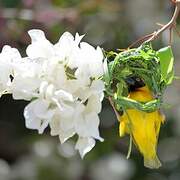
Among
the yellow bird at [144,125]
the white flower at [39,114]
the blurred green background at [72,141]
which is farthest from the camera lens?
the blurred green background at [72,141]

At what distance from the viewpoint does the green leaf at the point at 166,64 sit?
Answer: 1325 mm

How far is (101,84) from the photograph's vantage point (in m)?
1.21

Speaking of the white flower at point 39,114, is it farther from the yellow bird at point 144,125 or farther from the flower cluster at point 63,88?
the yellow bird at point 144,125

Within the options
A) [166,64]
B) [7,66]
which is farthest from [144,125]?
[7,66]

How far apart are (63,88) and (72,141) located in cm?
159

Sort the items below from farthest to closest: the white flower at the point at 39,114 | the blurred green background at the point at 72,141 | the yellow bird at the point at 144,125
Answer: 1. the blurred green background at the point at 72,141
2. the yellow bird at the point at 144,125
3. the white flower at the point at 39,114

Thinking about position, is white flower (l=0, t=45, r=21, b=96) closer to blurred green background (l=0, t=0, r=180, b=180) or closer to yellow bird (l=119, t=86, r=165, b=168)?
yellow bird (l=119, t=86, r=165, b=168)

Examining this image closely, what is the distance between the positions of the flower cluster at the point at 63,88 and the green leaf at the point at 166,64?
134mm

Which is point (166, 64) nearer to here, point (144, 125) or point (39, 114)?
point (144, 125)

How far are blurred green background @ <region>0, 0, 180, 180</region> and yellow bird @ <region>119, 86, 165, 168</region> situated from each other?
142 cm

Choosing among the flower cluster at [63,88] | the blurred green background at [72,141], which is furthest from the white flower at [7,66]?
the blurred green background at [72,141]

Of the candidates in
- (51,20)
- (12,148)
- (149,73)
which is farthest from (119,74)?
(12,148)

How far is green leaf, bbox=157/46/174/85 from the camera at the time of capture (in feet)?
4.35

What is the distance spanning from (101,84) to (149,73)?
0.13 metres
